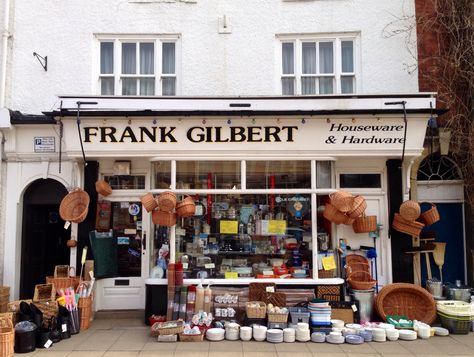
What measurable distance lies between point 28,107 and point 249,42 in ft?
15.9

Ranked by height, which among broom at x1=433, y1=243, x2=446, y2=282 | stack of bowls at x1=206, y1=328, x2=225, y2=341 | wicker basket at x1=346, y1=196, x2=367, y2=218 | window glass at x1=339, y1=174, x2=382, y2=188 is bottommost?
stack of bowls at x1=206, y1=328, x2=225, y2=341

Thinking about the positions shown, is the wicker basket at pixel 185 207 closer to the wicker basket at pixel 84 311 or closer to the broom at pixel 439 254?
the wicker basket at pixel 84 311

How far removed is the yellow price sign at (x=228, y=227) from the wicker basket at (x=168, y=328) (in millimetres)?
1898

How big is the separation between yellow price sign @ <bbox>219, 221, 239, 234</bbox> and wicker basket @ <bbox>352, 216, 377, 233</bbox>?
2316mm

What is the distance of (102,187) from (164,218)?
1.48 m

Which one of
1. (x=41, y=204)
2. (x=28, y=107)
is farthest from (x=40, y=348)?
(x=28, y=107)

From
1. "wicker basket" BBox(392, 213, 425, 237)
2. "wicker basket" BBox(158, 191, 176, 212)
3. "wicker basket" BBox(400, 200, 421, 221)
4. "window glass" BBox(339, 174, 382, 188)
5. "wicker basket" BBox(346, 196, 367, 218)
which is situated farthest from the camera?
"window glass" BBox(339, 174, 382, 188)

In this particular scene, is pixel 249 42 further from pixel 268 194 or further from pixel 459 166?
pixel 459 166

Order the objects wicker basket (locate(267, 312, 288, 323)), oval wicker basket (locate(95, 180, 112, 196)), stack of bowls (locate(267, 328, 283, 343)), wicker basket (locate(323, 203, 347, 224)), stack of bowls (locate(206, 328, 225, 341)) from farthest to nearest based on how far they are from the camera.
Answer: oval wicker basket (locate(95, 180, 112, 196)) → wicker basket (locate(323, 203, 347, 224)) → wicker basket (locate(267, 312, 288, 323)) → stack of bowls (locate(206, 328, 225, 341)) → stack of bowls (locate(267, 328, 283, 343))

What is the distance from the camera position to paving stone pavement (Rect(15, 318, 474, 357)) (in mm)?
6524

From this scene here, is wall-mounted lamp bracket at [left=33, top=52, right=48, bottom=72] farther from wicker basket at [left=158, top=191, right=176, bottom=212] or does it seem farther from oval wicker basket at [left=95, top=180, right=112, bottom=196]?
wicker basket at [left=158, top=191, right=176, bottom=212]

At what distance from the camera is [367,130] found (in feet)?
26.8

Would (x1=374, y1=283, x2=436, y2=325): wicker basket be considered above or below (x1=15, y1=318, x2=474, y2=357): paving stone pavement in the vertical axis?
above

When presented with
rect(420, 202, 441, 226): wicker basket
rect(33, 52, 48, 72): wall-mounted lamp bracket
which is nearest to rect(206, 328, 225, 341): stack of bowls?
rect(420, 202, 441, 226): wicker basket
